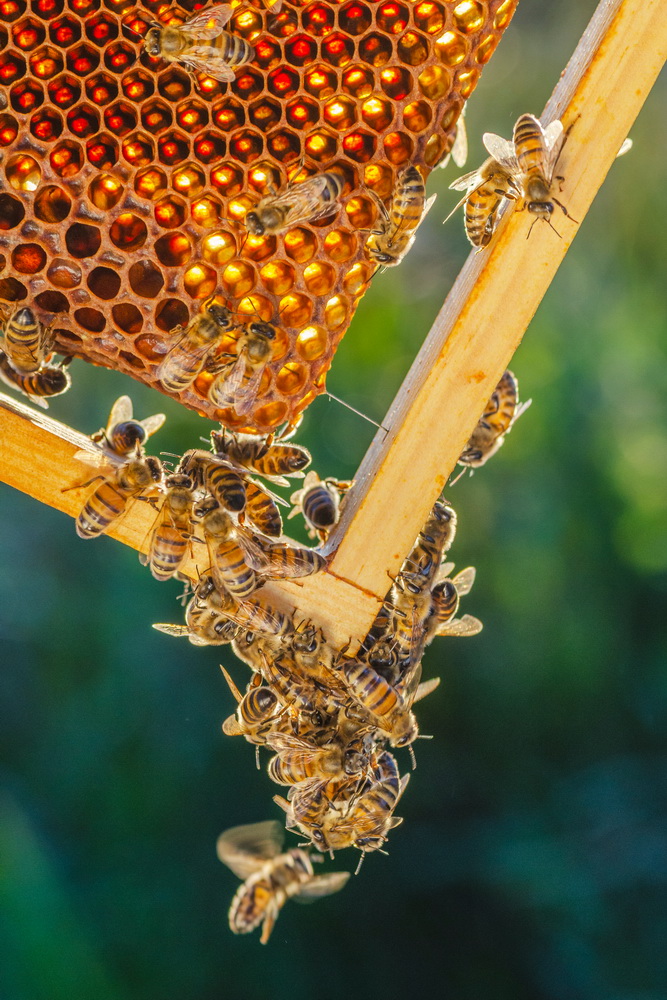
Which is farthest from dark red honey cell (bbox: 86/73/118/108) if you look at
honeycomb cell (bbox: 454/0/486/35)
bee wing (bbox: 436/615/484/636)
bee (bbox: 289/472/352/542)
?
bee wing (bbox: 436/615/484/636)

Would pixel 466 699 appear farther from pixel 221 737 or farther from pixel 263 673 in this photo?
pixel 263 673

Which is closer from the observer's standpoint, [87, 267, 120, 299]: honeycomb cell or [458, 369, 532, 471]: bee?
[87, 267, 120, 299]: honeycomb cell

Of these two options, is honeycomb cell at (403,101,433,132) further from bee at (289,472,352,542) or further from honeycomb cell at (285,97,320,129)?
bee at (289,472,352,542)

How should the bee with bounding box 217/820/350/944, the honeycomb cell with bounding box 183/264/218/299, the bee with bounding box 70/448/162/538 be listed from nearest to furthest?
the bee with bounding box 70/448/162/538 → the honeycomb cell with bounding box 183/264/218/299 → the bee with bounding box 217/820/350/944

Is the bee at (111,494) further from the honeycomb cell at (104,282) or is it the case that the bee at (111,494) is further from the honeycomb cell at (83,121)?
the honeycomb cell at (83,121)

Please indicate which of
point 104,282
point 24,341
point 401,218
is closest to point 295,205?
point 401,218

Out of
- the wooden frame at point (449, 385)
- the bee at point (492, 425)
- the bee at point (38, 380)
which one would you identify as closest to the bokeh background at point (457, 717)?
the bee at point (492, 425)
